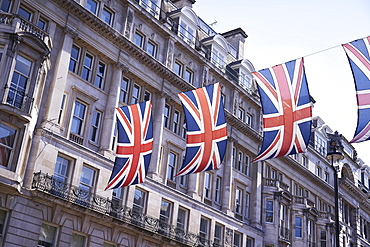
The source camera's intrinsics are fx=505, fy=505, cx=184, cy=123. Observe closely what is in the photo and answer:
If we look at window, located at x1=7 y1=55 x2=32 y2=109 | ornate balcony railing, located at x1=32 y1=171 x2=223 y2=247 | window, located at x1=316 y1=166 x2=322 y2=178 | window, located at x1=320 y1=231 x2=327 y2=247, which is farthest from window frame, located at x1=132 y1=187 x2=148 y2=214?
window, located at x1=316 y1=166 x2=322 y2=178

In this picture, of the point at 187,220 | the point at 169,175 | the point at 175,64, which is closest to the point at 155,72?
the point at 175,64

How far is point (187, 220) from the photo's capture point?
123 ft

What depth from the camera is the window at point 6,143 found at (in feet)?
81.2

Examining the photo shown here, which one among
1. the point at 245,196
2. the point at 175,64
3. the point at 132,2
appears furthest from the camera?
the point at 245,196

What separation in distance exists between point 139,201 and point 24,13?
14.0m

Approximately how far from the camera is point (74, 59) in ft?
104

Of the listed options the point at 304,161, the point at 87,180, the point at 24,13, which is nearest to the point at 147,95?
the point at 87,180

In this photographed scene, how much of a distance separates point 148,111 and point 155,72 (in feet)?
37.3

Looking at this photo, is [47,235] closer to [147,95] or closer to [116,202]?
[116,202]

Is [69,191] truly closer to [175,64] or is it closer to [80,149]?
[80,149]

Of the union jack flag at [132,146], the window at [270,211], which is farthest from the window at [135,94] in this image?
the window at [270,211]

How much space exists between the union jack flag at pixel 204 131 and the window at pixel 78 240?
8.09 meters

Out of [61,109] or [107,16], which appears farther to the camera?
[107,16]

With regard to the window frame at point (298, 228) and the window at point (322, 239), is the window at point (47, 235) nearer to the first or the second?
the window frame at point (298, 228)
